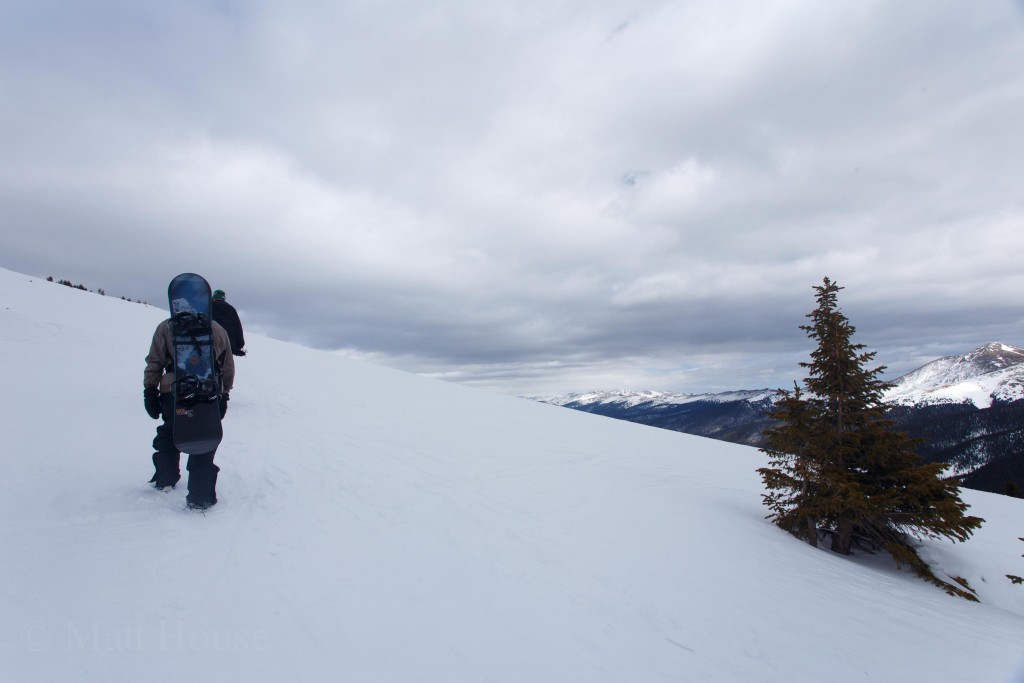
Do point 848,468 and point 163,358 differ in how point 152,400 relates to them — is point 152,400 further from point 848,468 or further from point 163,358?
point 848,468

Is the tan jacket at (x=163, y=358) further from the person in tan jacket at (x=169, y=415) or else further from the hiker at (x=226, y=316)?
the hiker at (x=226, y=316)

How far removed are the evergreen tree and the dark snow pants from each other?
10.0m

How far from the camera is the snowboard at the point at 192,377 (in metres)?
4.81

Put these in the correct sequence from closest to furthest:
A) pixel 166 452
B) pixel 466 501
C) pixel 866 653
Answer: pixel 866 653 < pixel 166 452 < pixel 466 501

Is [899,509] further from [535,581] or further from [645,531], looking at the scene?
[535,581]

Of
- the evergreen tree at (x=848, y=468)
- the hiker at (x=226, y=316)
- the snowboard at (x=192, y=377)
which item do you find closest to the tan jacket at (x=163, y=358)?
the snowboard at (x=192, y=377)

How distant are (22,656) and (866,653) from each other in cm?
696

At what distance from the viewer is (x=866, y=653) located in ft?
15.8

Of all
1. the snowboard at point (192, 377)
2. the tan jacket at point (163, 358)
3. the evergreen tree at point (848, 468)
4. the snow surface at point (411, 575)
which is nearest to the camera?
the snow surface at point (411, 575)

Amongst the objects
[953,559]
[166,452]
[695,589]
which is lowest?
[953,559]

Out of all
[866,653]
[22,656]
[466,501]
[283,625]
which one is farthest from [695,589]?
[22,656]

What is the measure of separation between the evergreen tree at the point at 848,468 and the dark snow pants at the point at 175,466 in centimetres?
1004

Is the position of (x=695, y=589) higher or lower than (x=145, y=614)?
lower

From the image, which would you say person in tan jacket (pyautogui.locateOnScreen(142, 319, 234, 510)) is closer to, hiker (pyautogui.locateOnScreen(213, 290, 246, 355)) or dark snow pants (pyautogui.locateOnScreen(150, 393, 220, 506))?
dark snow pants (pyautogui.locateOnScreen(150, 393, 220, 506))
